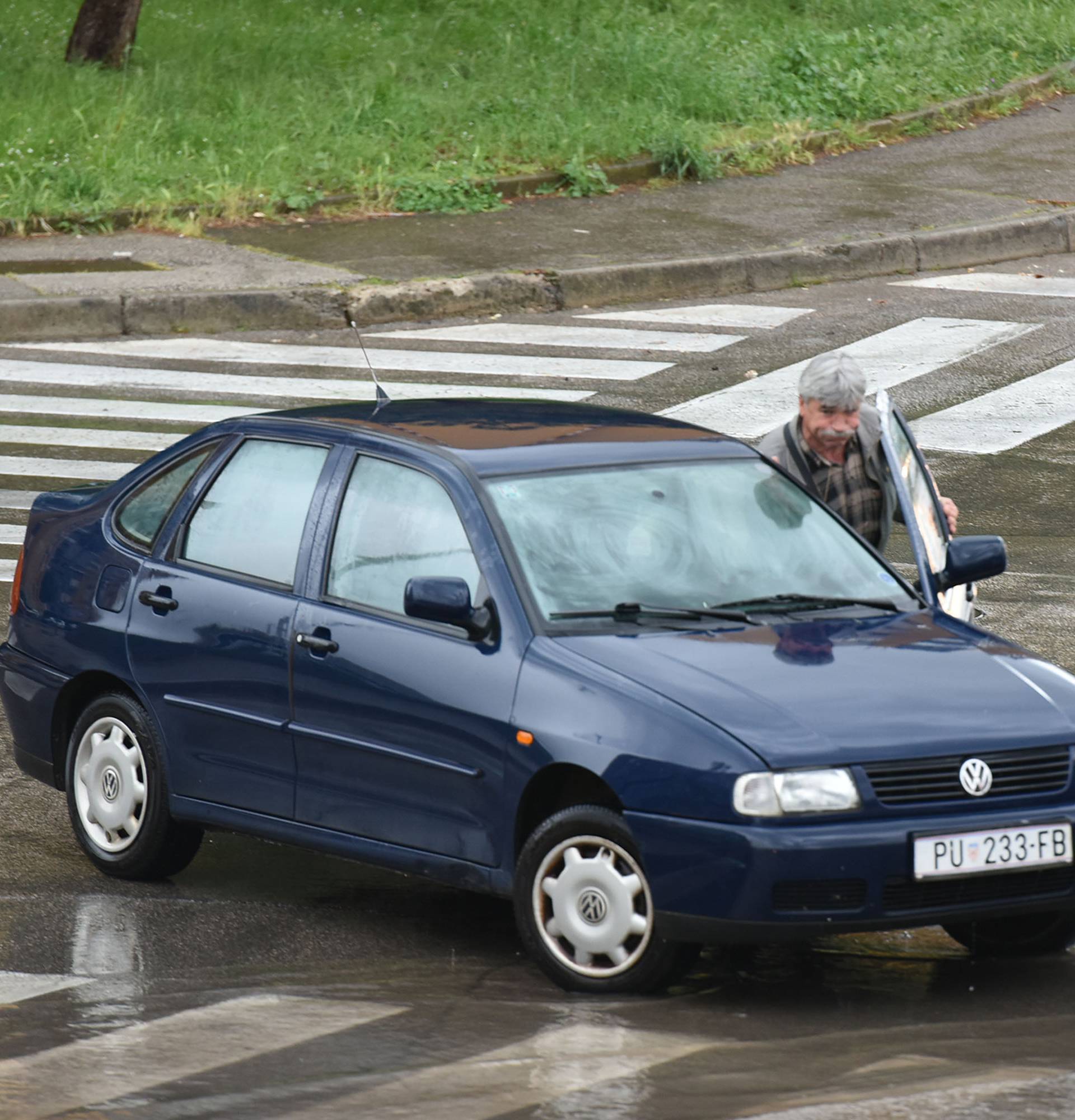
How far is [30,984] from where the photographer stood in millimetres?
5812

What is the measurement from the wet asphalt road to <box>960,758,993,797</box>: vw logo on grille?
0.55m

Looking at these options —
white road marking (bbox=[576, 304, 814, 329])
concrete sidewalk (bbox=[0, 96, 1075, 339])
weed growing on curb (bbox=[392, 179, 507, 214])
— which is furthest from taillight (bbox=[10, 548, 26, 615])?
weed growing on curb (bbox=[392, 179, 507, 214])

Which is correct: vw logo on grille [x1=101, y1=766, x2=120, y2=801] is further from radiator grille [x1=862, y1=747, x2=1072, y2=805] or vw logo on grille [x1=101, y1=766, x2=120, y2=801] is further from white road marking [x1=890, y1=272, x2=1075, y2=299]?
white road marking [x1=890, y1=272, x2=1075, y2=299]

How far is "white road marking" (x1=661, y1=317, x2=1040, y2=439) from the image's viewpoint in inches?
515

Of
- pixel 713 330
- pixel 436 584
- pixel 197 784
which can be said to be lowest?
pixel 197 784

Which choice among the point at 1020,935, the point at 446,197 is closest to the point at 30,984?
the point at 1020,935

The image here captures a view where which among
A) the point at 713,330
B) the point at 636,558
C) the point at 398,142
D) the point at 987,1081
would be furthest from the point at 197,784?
the point at 398,142

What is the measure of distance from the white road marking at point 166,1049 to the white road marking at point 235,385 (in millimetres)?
8150

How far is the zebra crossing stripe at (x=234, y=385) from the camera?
13703mm

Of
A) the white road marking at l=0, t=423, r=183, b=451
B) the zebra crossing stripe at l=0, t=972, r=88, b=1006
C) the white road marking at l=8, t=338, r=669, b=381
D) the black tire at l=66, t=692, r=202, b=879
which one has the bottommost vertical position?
the zebra crossing stripe at l=0, t=972, r=88, b=1006

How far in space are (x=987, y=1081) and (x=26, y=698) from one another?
359 cm

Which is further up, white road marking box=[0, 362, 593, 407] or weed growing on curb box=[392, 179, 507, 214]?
weed growing on curb box=[392, 179, 507, 214]

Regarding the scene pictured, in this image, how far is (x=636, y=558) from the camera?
6.20m

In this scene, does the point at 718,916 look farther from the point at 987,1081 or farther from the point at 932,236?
the point at 932,236
